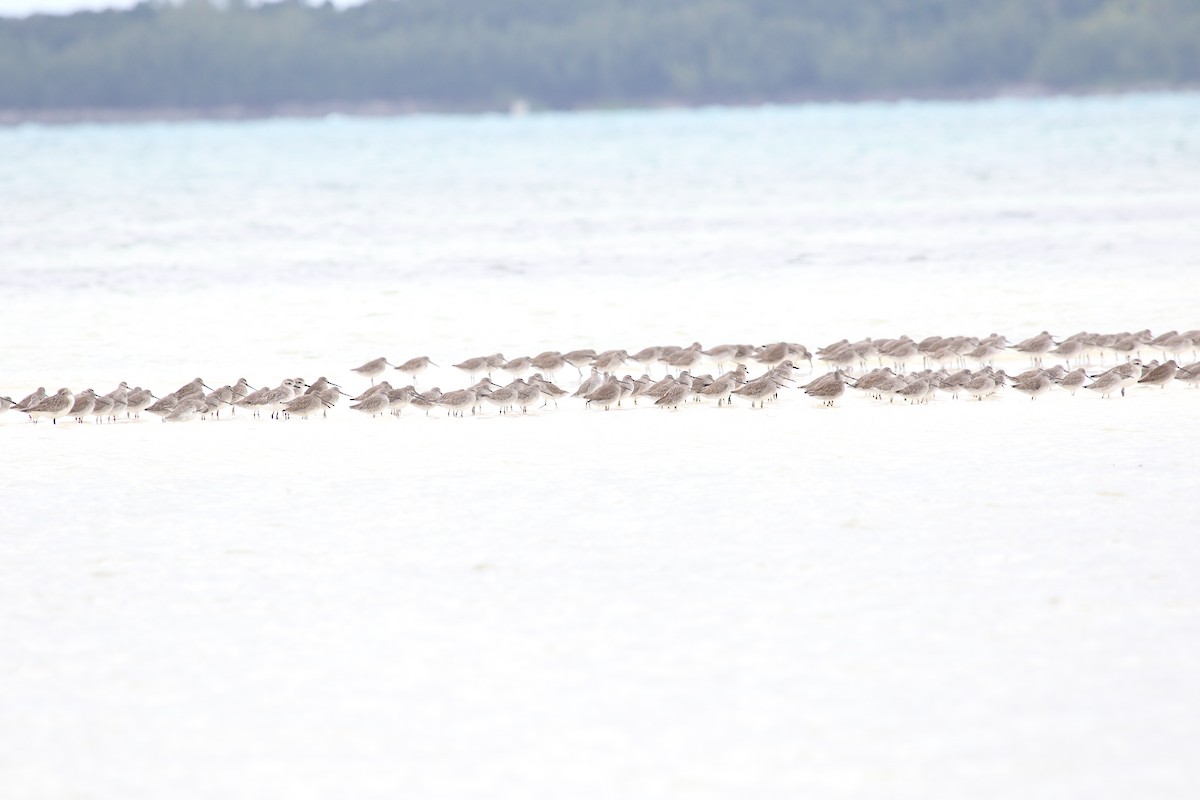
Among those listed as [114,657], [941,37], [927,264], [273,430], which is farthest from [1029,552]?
[941,37]

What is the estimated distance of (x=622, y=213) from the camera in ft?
109

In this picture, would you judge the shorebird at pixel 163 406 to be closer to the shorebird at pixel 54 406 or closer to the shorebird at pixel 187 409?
the shorebird at pixel 187 409

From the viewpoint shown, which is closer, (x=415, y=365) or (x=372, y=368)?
(x=415, y=365)

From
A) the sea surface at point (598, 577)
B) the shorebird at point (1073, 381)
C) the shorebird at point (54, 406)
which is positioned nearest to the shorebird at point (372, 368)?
the sea surface at point (598, 577)

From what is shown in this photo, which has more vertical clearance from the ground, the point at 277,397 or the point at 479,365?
the point at 479,365

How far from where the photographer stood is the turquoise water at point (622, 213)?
23.0m

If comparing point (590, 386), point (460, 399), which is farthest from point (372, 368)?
point (590, 386)

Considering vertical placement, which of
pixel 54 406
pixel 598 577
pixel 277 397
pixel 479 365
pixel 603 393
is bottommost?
pixel 598 577

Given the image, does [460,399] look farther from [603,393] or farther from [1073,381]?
[1073,381]

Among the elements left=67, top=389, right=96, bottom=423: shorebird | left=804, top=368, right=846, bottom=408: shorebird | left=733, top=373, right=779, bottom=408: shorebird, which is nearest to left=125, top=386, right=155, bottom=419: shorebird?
left=67, top=389, right=96, bottom=423: shorebird

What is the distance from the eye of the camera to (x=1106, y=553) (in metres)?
7.54

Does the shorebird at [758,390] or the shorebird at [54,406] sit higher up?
the shorebird at [758,390]

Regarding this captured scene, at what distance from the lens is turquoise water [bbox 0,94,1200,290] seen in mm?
23000

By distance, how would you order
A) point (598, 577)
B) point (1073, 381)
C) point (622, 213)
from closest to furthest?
1. point (598, 577)
2. point (1073, 381)
3. point (622, 213)
